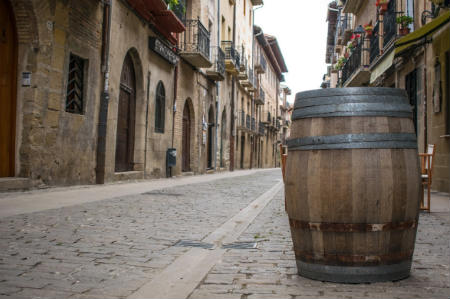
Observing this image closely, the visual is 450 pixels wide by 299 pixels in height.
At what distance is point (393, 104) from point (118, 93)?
9.68 meters

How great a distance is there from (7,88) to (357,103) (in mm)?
6793

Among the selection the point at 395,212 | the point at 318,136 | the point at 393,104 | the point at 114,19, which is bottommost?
the point at 395,212

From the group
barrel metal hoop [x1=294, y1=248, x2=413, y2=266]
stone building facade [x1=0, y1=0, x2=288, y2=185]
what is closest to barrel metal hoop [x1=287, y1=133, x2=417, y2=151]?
barrel metal hoop [x1=294, y1=248, x2=413, y2=266]

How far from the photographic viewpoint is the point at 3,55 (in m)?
7.87

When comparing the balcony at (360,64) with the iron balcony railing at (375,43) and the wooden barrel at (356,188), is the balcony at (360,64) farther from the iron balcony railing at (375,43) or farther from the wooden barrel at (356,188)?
the wooden barrel at (356,188)

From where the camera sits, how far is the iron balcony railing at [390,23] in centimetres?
1321

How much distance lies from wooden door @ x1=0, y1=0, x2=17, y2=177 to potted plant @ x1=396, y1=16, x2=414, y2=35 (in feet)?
29.8

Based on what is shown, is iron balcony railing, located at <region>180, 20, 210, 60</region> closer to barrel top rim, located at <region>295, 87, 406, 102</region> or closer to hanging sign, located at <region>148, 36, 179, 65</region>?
hanging sign, located at <region>148, 36, 179, 65</region>

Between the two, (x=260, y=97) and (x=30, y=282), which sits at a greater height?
(x=260, y=97)

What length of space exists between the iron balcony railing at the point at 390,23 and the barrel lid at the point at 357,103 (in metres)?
11.0

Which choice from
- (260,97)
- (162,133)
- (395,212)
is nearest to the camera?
(395,212)

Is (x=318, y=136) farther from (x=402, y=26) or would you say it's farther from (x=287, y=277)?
(x=402, y=26)

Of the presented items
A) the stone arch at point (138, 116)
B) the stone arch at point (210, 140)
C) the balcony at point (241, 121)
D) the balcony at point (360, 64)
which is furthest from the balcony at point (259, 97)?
the stone arch at point (138, 116)

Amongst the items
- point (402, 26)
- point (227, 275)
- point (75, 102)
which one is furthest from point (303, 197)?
point (402, 26)
